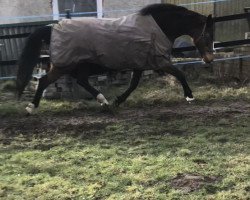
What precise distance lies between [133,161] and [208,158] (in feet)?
2.32

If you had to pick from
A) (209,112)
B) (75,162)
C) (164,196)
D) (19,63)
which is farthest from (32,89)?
(164,196)

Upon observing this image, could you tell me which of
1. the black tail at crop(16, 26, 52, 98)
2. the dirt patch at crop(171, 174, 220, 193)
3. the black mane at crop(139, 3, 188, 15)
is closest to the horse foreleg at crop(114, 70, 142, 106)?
the black mane at crop(139, 3, 188, 15)

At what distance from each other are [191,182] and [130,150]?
1063mm

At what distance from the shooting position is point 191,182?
12.8 feet

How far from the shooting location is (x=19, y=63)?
6512 mm

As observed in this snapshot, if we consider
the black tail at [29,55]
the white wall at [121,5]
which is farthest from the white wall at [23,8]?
the black tail at [29,55]

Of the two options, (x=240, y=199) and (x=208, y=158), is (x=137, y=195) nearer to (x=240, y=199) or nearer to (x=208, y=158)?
(x=240, y=199)

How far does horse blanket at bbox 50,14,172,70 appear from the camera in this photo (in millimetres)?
6266

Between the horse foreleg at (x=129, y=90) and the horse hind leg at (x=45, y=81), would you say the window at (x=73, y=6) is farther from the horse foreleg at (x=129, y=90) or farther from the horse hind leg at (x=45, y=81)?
the horse hind leg at (x=45, y=81)

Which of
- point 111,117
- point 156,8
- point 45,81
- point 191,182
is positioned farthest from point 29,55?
point 191,182

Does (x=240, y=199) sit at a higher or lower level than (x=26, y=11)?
lower

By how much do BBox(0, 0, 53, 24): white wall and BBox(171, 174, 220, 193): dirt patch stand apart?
7.65 metres

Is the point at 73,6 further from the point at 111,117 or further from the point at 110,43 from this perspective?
the point at 111,117

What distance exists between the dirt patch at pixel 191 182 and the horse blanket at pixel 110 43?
2.63 metres
